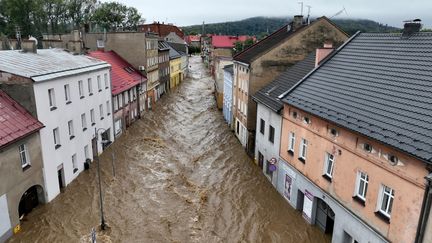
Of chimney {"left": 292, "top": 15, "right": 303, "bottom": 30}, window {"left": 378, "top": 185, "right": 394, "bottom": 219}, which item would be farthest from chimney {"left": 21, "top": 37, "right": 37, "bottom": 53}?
window {"left": 378, "top": 185, "right": 394, "bottom": 219}

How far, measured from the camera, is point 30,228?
17.9 metres

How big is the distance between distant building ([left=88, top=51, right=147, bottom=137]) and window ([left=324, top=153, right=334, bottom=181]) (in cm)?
2181

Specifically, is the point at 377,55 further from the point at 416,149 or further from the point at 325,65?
the point at 416,149

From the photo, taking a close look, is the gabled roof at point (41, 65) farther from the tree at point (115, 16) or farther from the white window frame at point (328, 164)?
the tree at point (115, 16)

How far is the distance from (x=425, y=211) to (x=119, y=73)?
32.7 m

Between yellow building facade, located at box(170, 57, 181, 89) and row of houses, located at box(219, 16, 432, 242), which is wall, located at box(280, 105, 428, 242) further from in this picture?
yellow building facade, located at box(170, 57, 181, 89)

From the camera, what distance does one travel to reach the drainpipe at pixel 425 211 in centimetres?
1063

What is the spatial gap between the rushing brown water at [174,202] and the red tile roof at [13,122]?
4.91 m

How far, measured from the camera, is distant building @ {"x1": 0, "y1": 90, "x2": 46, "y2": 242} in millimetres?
16031

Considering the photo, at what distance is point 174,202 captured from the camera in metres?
21.5

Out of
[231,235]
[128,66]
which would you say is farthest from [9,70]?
[128,66]

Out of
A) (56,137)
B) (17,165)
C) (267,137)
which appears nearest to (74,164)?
(56,137)

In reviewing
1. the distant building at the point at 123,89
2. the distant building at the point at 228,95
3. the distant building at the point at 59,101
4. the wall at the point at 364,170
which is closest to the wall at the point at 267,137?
the wall at the point at 364,170

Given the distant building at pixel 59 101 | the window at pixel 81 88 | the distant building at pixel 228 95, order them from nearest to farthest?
the distant building at pixel 59 101, the window at pixel 81 88, the distant building at pixel 228 95
